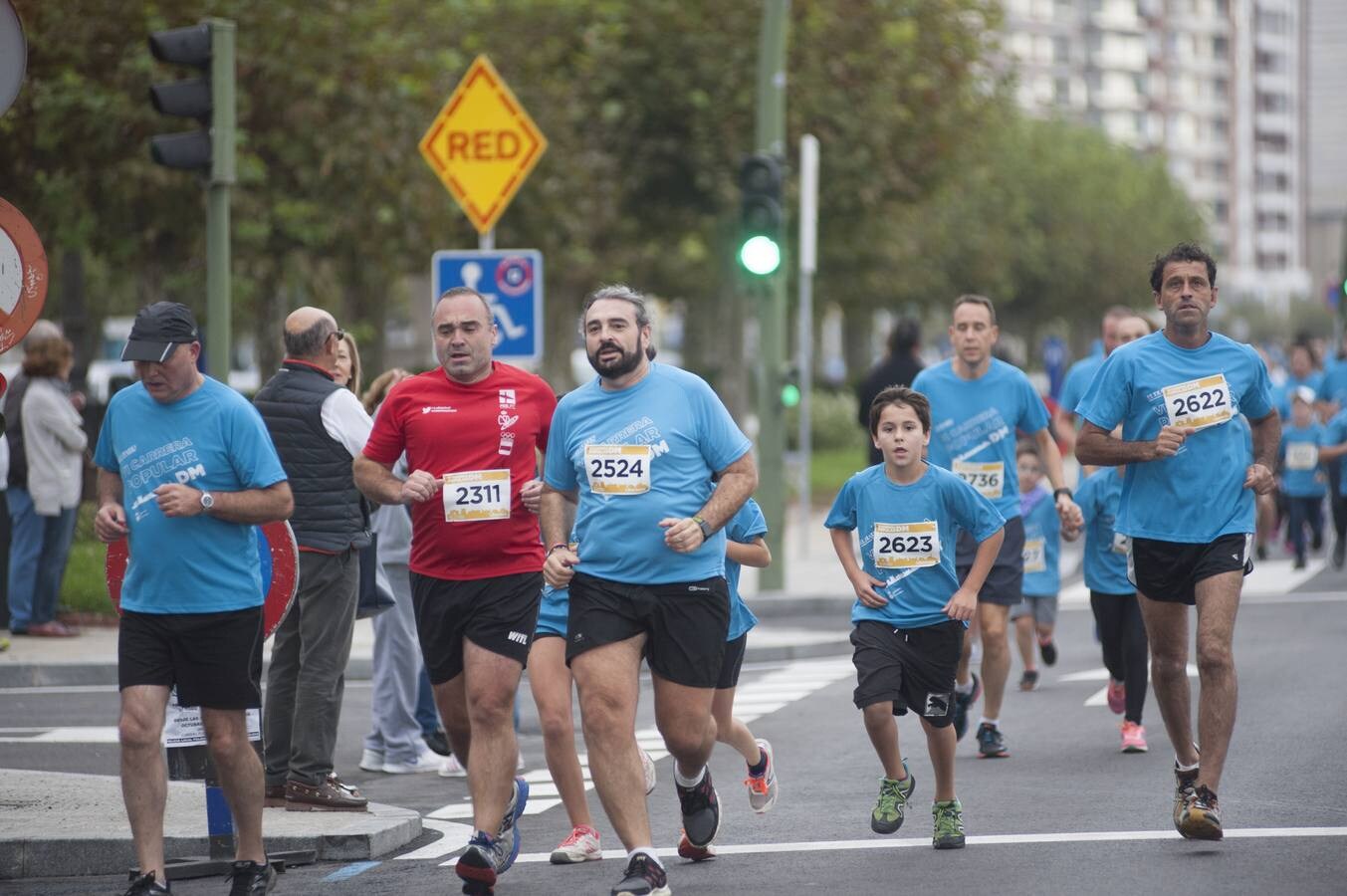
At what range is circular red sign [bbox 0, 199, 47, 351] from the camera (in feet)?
28.0

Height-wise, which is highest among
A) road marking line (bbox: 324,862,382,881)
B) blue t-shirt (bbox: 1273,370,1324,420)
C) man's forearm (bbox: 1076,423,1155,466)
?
blue t-shirt (bbox: 1273,370,1324,420)

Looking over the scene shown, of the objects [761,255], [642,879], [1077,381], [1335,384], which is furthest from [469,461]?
[1335,384]

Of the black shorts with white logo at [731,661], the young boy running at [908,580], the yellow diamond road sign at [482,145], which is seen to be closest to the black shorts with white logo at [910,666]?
the young boy running at [908,580]

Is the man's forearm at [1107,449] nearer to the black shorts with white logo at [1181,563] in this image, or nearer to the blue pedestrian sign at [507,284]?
the black shorts with white logo at [1181,563]

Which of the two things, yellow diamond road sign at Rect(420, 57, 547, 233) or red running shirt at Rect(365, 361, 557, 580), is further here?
yellow diamond road sign at Rect(420, 57, 547, 233)

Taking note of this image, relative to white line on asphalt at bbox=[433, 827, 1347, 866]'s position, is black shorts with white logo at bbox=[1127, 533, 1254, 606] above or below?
above

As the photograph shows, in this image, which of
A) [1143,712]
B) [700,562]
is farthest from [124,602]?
[1143,712]

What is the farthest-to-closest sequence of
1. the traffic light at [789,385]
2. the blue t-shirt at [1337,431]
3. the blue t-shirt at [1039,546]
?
the blue t-shirt at [1337,431], the traffic light at [789,385], the blue t-shirt at [1039,546]

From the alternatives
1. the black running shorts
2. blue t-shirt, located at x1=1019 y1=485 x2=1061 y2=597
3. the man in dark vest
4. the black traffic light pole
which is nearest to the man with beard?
the man in dark vest

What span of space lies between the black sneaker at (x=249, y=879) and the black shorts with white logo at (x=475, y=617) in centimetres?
89

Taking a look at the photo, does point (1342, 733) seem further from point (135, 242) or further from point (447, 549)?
point (135, 242)

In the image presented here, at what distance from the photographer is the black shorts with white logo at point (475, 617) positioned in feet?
25.8

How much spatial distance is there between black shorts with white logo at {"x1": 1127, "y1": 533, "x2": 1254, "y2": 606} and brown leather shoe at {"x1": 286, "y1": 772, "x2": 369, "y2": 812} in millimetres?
3202

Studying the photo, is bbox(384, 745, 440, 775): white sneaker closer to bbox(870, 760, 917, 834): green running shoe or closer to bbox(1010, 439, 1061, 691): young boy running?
bbox(870, 760, 917, 834): green running shoe
